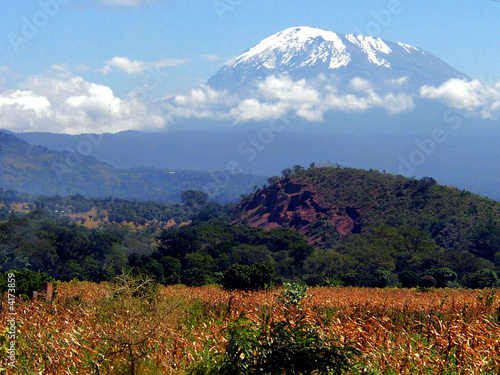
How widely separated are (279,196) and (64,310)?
82.5 m

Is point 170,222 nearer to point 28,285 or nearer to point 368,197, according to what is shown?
point 368,197

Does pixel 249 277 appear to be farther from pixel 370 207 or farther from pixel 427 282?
pixel 370 207

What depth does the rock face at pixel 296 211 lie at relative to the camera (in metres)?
80.1

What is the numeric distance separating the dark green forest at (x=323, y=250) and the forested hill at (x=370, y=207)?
0.20 meters

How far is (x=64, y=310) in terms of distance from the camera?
568 inches

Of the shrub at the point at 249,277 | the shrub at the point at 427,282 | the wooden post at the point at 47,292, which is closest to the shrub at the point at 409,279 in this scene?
the shrub at the point at 427,282

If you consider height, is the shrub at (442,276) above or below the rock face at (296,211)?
below

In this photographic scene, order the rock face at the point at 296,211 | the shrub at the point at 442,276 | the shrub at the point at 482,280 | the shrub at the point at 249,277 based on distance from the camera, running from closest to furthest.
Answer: the shrub at the point at 249,277 < the shrub at the point at 482,280 < the shrub at the point at 442,276 < the rock face at the point at 296,211

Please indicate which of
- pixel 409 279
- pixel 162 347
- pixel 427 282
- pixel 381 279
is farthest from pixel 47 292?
pixel 427 282

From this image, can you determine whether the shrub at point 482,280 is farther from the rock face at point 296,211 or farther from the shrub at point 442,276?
the rock face at point 296,211

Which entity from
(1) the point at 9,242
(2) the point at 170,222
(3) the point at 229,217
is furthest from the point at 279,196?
(1) the point at 9,242

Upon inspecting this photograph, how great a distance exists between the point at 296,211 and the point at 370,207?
13610 mm

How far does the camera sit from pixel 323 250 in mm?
55500

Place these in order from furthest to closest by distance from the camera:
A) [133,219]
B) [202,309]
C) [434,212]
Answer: [133,219] → [434,212] → [202,309]
